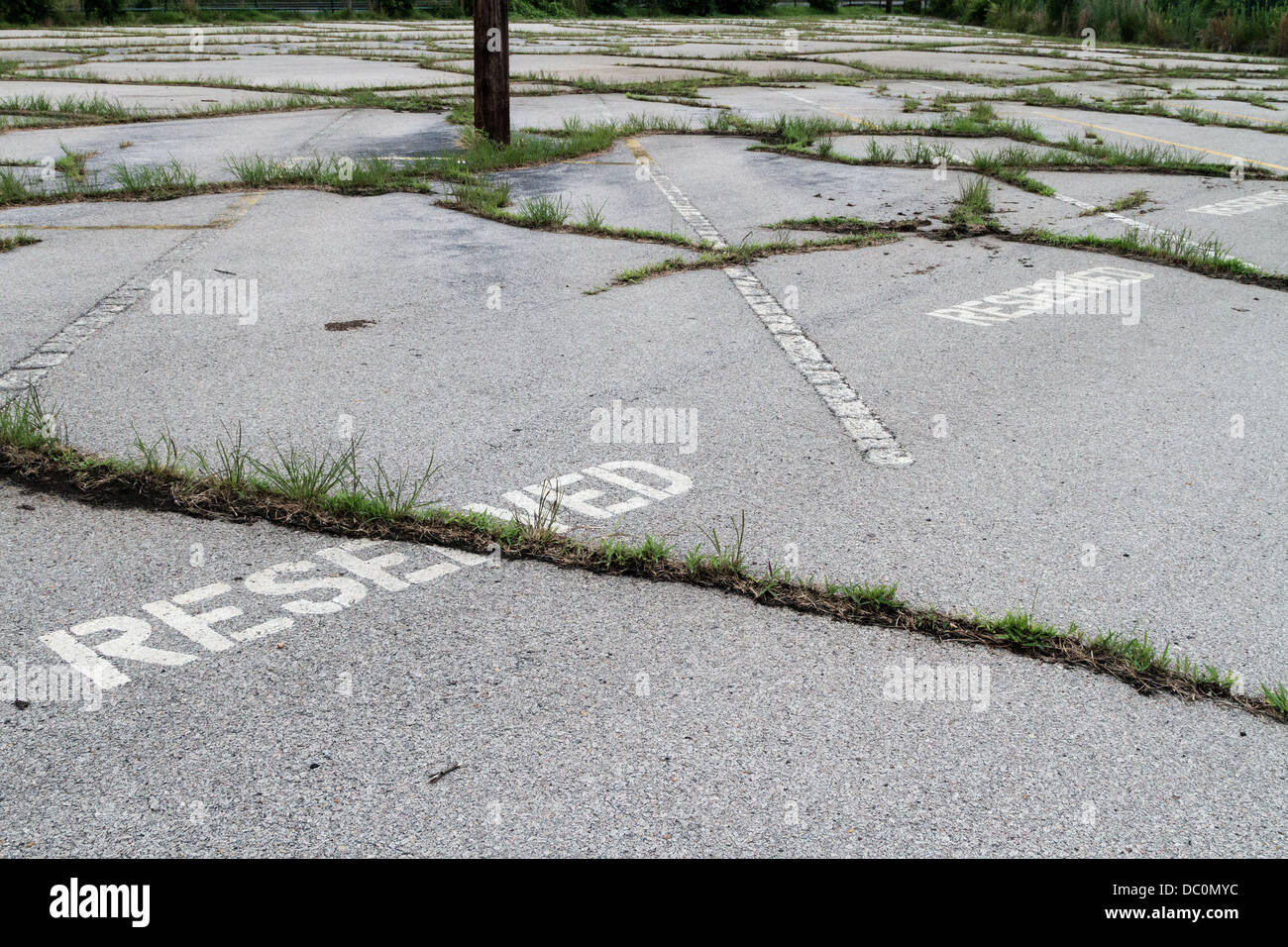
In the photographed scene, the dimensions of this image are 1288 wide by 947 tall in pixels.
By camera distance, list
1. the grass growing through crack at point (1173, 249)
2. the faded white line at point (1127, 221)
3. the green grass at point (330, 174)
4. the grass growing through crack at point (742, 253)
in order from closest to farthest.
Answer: the grass growing through crack at point (742, 253)
the grass growing through crack at point (1173, 249)
the faded white line at point (1127, 221)
the green grass at point (330, 174)

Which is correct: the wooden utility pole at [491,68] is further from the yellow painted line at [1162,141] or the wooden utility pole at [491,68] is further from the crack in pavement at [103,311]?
the yellow painted line at [1162,141]

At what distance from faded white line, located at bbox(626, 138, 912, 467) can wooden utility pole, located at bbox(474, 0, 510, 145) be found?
11.0ft

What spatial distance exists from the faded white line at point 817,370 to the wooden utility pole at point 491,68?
3350 millimetres

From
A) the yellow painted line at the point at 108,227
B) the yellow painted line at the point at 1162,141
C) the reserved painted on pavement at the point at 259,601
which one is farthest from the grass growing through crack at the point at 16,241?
the yellow painted line at the point at 1162,141

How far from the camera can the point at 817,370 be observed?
5504 millimetres

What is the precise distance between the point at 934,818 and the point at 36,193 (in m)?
9.14

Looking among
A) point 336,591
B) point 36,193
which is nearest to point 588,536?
point 336,591

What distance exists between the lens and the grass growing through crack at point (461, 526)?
121 inches

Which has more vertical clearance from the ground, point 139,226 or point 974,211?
point 974,211

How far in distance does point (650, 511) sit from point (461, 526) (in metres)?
0.68

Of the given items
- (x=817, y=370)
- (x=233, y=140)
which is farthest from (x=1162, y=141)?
(x=233, y=140)

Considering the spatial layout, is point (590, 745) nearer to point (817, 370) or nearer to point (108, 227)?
point (817, 370)

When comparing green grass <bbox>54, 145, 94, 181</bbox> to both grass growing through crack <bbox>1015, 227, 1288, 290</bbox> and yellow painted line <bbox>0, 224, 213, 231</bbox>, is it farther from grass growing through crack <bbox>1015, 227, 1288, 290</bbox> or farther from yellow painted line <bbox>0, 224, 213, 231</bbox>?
grass growing through crack <bbox>1015, 227, 1288, 290</bbox>
